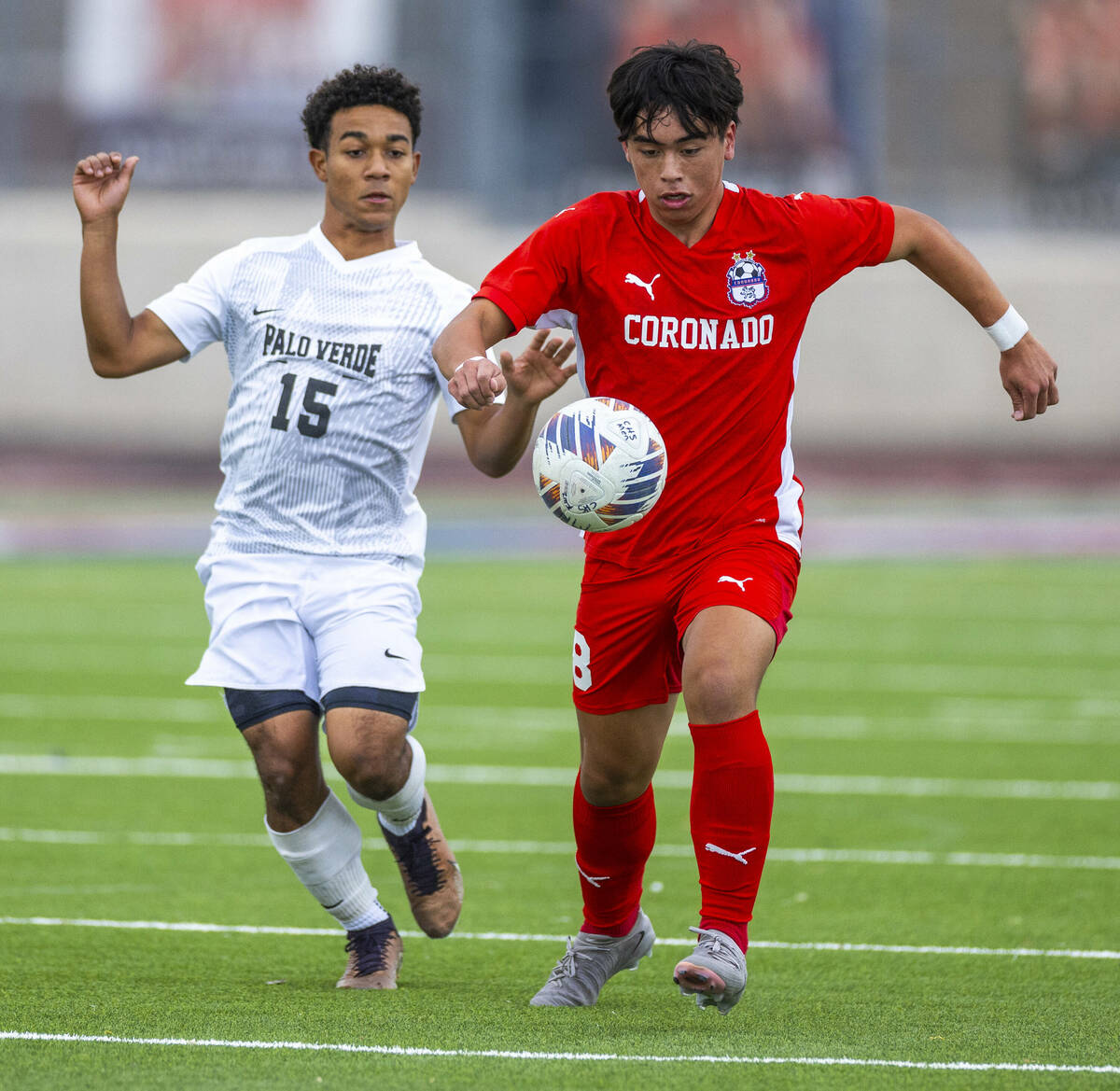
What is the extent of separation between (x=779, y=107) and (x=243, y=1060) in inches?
1059

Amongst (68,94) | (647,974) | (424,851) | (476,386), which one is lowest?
(647,974)

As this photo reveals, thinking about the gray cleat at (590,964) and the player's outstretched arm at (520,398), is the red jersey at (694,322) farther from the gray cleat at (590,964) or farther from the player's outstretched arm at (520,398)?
the gray cleat at (590,964)

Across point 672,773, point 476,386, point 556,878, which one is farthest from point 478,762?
point 476,386

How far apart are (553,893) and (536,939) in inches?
33.0

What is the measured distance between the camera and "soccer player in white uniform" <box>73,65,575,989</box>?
17.5 ft

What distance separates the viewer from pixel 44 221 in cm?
3053

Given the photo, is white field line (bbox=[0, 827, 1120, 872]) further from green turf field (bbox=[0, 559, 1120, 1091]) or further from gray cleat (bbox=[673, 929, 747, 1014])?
gray cleat (bbox=[673, 929, 747, 1014])

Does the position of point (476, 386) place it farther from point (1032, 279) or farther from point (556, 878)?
point (1032, 279)

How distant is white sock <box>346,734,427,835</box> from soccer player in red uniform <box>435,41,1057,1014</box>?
1.66ft

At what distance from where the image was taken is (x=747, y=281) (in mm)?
5016

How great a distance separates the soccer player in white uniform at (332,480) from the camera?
17.5ft

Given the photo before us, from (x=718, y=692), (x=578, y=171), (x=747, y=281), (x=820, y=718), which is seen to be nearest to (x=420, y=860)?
(x=718, y=692)

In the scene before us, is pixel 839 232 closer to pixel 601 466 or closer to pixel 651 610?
pixel 601 466

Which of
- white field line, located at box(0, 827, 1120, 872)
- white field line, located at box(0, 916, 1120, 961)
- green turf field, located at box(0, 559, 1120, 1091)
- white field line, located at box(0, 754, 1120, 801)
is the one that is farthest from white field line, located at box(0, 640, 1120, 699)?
white field line, located at box(0, 916, 1120, 961)
